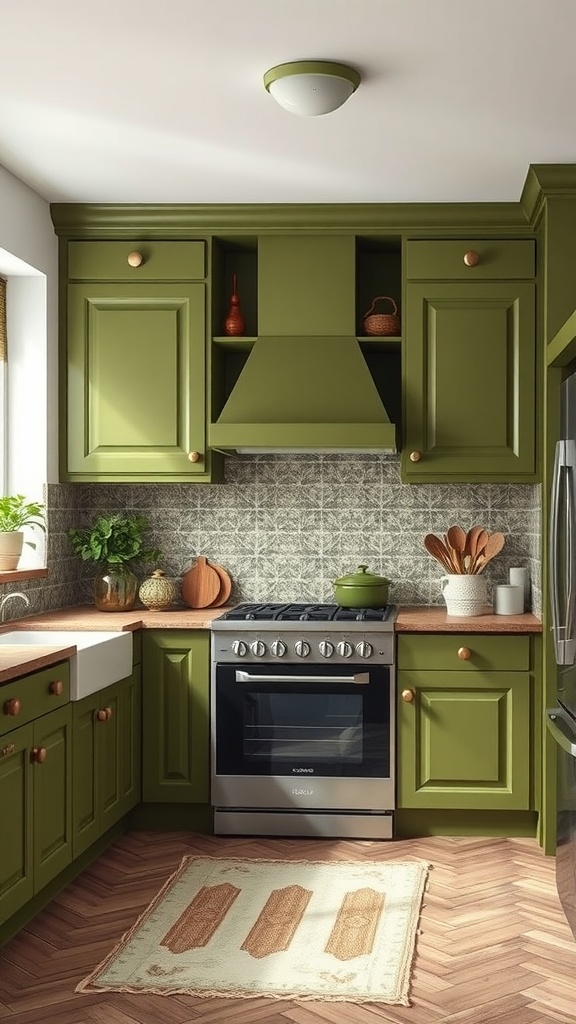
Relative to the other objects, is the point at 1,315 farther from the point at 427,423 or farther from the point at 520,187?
the point at 520,187

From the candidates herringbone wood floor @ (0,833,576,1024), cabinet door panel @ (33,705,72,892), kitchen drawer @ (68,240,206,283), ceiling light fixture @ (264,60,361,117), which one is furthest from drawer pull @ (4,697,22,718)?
kitchen drawer @ (68,240,206,283)

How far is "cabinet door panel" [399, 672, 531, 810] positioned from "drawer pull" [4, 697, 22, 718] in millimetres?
1706

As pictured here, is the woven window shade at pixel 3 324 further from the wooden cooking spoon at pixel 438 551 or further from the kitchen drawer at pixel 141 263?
the wooden cooking spoon at pixel 438 551

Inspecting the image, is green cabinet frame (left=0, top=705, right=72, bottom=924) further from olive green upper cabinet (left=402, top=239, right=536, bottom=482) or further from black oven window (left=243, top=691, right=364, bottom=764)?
olive green upper cabinet (left=402, top=239, right=536, bottom=482)

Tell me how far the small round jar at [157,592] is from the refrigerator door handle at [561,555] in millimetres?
1838

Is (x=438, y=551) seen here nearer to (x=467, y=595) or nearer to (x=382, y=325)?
(x=467, y=595)

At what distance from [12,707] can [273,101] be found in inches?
77.8

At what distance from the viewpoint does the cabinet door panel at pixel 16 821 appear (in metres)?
3.04

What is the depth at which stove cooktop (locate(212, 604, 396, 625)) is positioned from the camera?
4266 millimetres

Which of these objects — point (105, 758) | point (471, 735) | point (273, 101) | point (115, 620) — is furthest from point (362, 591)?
point (273, 101)

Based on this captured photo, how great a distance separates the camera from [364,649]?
4223 millimetres

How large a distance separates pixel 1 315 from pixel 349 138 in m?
1.65

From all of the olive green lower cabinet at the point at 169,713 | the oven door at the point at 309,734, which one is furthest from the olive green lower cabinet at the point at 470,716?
the olive green lower cabinet at the point at 169,713

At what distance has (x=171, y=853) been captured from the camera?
412 centimetres
